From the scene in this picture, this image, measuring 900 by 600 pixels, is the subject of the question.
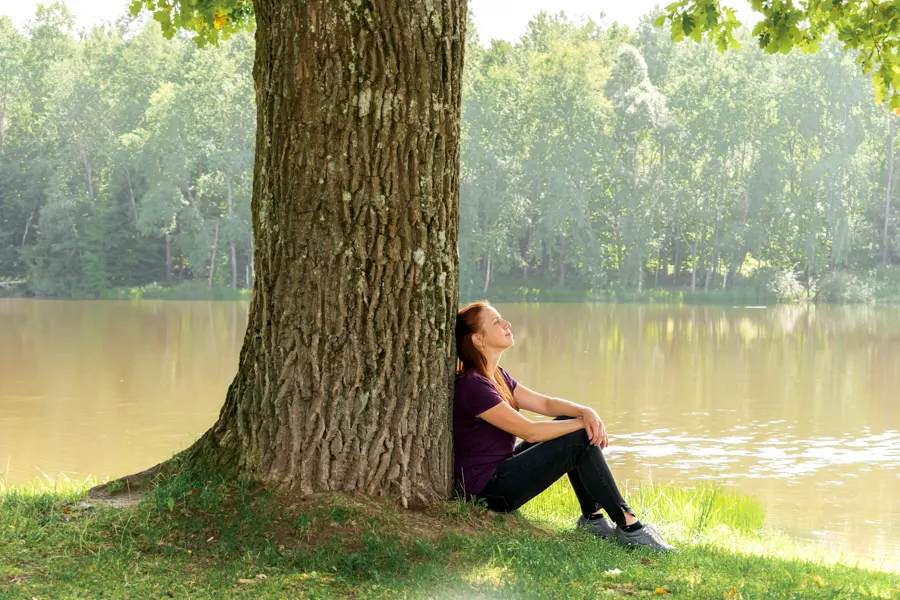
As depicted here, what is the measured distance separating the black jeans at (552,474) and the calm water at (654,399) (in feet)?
12.5

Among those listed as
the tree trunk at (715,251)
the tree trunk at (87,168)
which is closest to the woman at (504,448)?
the tree trunk at (715,251)

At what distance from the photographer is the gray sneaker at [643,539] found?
4.94 meters

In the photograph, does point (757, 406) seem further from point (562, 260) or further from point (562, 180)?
point (562, 260)

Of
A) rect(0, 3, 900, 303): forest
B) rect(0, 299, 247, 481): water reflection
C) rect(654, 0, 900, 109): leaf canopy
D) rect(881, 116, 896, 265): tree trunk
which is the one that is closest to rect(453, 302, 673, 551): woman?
rect(654, 0, 900, 109): leaf canopy

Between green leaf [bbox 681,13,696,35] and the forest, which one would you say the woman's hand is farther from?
the forest

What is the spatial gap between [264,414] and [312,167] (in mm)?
1133

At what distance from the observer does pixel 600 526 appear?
5133mm

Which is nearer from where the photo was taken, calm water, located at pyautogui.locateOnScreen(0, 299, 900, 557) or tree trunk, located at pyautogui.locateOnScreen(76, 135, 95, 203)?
calm water, located at pyautogui.locateOnScreen(0, 299, 900, 557)

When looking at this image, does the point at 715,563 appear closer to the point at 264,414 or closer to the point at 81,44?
the point at 264,414

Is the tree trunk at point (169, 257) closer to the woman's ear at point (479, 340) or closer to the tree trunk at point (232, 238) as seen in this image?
the tree trunk at point (232, 238)

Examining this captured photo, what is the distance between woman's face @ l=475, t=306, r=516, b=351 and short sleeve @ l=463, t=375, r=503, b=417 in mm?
178

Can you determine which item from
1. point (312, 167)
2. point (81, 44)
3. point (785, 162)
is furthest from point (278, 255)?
point (81, 44)

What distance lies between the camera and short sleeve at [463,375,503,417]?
16.4ft

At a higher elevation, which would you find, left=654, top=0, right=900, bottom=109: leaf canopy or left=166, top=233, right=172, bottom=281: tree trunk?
left=654, top=0, right=900, bottom=109: leaf canopy
